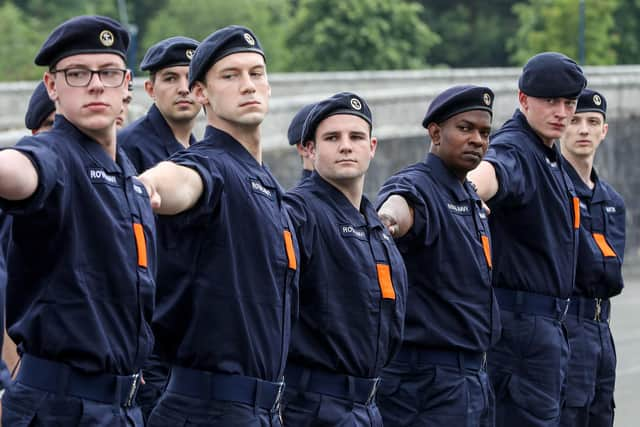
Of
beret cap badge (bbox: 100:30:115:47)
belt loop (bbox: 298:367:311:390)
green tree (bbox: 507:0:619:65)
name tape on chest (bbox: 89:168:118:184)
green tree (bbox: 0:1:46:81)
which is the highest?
green tree (bbox: 507:0:619:65)

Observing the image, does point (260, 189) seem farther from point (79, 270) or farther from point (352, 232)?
point (79, 270)

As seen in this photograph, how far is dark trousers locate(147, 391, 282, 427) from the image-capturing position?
18.1 ft

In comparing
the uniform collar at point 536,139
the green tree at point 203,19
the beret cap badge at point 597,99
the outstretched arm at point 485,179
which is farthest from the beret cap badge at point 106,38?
the green tree at point 203,19

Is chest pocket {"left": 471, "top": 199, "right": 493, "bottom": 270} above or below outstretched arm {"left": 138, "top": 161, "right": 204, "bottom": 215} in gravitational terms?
below

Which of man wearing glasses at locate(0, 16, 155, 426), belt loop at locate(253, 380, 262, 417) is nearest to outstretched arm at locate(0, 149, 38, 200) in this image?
man wearing glasses at locate(0, 16, 155, 426)

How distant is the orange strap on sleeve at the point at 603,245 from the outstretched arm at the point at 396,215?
1.97 metres

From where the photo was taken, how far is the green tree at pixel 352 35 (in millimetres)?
40750

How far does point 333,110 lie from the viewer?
6512 mm

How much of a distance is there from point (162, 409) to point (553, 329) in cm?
297

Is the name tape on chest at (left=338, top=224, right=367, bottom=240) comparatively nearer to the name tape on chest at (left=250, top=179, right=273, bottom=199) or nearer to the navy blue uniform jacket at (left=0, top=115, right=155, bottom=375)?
the name tape on chest at (left=250, top=179, right=273, bottom=199)

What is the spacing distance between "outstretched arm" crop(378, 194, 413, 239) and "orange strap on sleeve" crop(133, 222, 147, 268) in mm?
1799

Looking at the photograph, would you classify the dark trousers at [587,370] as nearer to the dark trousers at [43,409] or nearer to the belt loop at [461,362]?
the belt loop at [461,362]

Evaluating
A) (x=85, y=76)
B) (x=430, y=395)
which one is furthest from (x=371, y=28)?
(x=85, y=76)

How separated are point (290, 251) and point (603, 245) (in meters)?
3.34
